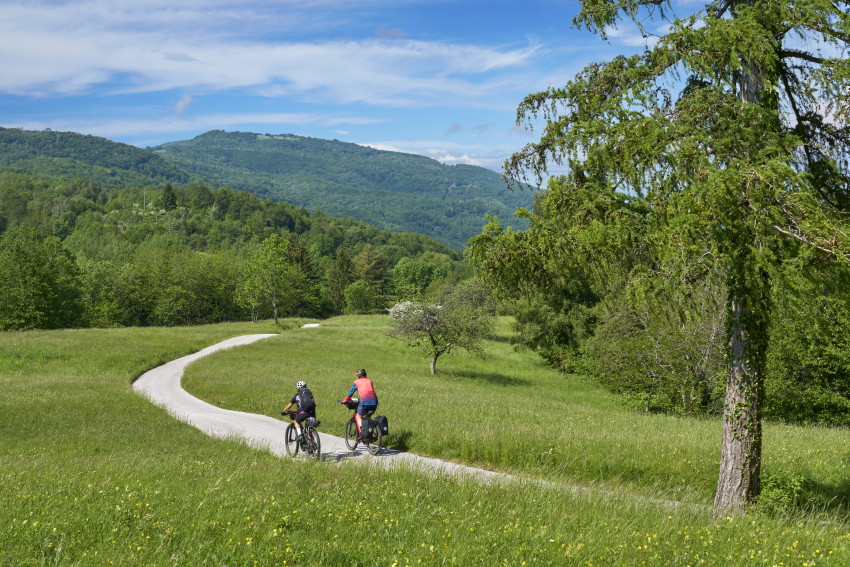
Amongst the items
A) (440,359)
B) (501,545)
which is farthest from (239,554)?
(440,359)

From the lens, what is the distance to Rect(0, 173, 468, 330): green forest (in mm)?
58062

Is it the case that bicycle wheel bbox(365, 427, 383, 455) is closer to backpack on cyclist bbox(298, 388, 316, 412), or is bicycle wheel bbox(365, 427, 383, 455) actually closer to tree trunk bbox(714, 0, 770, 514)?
backpack on cyclist bbox(298, 388, 316, 412)

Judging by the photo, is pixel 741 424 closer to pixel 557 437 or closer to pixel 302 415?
pixel 557 437

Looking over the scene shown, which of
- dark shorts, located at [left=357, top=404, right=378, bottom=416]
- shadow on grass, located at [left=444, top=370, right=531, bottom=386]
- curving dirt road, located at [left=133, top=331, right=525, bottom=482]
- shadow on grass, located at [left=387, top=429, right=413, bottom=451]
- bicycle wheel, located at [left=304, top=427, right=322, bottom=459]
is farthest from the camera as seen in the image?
shadow on grass, located at [left=444, top=370, right=531, bottom=386]

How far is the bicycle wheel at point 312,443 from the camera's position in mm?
12812

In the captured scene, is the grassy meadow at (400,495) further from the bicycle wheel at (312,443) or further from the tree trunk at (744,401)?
the bicycle wheel at (312,443)

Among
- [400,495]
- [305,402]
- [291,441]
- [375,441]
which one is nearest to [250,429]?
[291,441]

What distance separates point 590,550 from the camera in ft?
18.9

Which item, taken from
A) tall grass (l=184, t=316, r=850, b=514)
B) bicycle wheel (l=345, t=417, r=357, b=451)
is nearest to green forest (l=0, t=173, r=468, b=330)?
tall grass (l=184, t=316, r=850, b=514)

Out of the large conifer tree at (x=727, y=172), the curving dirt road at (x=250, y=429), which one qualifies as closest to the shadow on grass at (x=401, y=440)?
the curving dirt road at (x=250, y=429)

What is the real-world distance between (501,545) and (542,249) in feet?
13.0

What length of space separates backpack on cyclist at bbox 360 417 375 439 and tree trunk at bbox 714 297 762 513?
7576mm

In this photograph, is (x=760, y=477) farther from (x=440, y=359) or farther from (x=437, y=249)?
(x=437, y=249)

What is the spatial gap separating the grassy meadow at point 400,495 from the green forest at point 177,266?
3024 cm
